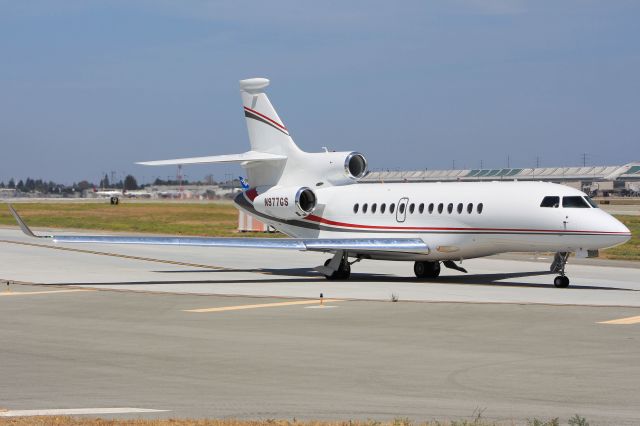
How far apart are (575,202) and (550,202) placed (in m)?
0.70

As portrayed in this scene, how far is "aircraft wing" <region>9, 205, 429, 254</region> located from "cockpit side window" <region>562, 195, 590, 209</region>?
4.54 metres

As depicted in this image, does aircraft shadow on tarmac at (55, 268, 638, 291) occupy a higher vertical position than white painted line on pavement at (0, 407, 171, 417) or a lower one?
higher

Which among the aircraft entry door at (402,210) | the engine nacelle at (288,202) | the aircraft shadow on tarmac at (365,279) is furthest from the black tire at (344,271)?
the engine nacelle at (288,202)

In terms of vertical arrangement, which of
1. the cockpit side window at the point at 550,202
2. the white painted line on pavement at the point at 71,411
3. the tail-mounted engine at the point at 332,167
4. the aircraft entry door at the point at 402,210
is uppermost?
the tail-mounted engine at the point at 332,167

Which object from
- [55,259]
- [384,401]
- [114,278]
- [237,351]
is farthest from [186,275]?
[384,401]

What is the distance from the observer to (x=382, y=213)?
116 ft

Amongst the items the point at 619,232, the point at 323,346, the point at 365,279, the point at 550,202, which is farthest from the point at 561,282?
the point at 323,346

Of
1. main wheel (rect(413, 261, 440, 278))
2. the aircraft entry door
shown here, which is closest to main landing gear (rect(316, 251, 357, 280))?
the aircraft entry door

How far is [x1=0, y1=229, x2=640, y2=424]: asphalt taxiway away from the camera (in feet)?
42.8

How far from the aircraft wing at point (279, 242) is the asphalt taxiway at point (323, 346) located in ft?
3.79

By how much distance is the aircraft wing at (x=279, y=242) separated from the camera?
32.2 metres

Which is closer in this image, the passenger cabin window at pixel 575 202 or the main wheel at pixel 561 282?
the main wheel at pixel 561 282

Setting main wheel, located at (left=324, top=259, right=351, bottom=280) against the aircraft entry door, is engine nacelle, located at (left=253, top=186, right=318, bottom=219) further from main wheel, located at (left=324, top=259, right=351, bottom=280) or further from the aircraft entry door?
the aircraft entry door

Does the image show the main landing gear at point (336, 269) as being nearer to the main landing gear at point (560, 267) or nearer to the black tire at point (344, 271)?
the black tire at point (344, 271)
